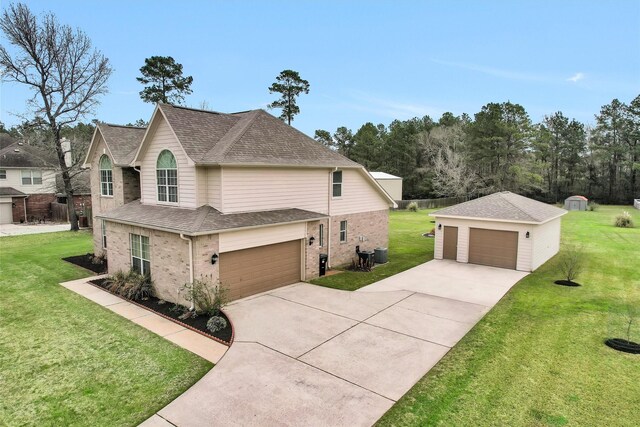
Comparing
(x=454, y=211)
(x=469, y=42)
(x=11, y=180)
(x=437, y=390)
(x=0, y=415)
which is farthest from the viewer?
(x=11, y=180)

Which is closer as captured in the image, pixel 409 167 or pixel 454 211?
pixel 454 211

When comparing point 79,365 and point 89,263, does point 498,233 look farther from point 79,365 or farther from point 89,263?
point 89,263

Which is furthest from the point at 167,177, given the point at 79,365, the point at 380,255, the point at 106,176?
the point at 380,255

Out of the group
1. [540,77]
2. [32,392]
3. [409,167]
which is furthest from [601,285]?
[409,167]

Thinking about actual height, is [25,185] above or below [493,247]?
above

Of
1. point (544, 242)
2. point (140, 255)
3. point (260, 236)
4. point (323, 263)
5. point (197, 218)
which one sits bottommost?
point (323, 263)

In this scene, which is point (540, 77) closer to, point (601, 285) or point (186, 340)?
point (601, 285)

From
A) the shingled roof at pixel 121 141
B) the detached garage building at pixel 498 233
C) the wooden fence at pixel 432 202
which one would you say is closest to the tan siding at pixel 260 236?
the shingled roof at pixel 121 141
